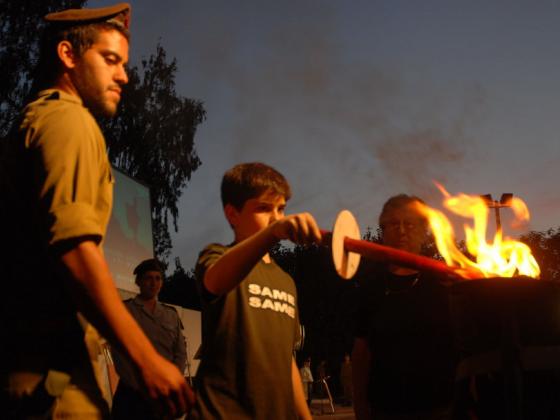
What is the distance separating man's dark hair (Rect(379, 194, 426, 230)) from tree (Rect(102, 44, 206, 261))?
21.3 meters

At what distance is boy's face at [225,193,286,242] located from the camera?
10.6ft

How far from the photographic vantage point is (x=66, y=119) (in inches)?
73.9

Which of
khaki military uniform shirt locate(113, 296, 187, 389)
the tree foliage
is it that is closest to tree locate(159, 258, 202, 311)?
the tree foliage

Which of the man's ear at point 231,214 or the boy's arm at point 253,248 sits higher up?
the man's ear at point 231,214

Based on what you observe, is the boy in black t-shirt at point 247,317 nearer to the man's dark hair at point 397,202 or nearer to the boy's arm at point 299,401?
the boy's arm at point 299,401

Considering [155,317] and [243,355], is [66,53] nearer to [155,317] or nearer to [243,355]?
[243,355]

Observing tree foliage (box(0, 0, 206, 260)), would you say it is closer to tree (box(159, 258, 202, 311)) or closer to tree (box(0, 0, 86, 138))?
tree (box(0, 0, 86, 138))

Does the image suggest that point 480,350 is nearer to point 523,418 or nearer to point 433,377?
point 523,418

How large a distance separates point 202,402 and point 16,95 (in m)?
19.1

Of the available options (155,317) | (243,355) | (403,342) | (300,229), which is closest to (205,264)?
(243,355)

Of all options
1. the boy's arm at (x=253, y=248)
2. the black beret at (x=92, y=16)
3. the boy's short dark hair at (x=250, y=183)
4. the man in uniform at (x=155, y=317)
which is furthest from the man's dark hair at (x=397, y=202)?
the man in uniform at (x=155, y=317)

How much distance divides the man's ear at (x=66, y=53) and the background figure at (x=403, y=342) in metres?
2.22

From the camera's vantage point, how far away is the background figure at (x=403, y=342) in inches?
143

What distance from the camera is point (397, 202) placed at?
4.23 metres
